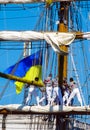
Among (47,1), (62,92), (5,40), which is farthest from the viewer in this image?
(47,1)

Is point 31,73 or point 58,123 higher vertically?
point 31,73

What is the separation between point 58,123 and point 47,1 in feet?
20.4

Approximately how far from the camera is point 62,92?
24.9m

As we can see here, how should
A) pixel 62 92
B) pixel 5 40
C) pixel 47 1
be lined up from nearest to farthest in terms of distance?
pixel 62 92 → pixel 5 40 → pixel 47 1

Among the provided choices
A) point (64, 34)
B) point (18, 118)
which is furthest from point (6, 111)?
point (64, 34)

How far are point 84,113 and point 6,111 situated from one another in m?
3.52

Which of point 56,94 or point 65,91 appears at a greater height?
point 65,91

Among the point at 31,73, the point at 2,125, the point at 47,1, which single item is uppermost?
the point at 47,1

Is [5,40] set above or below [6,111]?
above

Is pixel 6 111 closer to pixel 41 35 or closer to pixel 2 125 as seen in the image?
pixel 2 125

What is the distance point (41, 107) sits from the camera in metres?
25.4

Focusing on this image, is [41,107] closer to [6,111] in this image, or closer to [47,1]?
[6,111]

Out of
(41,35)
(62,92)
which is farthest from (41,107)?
(41,35)

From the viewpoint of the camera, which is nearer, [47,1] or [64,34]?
[64,34]
